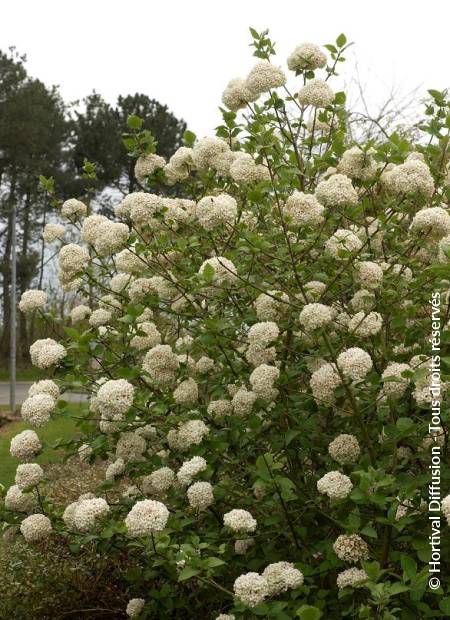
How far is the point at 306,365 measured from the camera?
334 centimetres

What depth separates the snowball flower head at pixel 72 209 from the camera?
3.97m

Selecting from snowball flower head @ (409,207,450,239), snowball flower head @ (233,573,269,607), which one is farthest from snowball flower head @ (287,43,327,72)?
snowball flower head @ (233,573,269,607)

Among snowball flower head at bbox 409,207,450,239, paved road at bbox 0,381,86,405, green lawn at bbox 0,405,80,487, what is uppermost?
snowball flower head at bbox 409,207,450,239

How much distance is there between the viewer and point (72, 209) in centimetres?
399

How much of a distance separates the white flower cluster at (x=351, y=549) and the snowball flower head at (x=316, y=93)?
2.03 metres

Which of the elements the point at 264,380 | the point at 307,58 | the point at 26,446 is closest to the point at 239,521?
the point at 264,380

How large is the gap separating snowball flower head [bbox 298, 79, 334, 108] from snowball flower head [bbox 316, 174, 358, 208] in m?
0.74

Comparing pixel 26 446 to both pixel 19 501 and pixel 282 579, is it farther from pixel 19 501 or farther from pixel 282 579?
pixel 282 579

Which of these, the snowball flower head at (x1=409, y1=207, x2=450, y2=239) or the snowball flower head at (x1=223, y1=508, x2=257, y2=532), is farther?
the snowball flower head at (x1=409, y1=207, x2=450, y2=239)

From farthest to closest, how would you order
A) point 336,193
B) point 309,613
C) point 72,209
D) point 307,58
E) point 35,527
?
point 72,209
point 307,58
point 35,527
point 336,193
point 309,613

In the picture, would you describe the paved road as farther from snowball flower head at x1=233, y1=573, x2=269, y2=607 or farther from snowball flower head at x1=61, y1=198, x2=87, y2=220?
snowball flower head at x1=233, y1=573, x2=269, y2=607

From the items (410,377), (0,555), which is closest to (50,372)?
(410,377)

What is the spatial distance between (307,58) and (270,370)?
5.49 ft

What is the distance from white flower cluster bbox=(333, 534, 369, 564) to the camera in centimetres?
282
